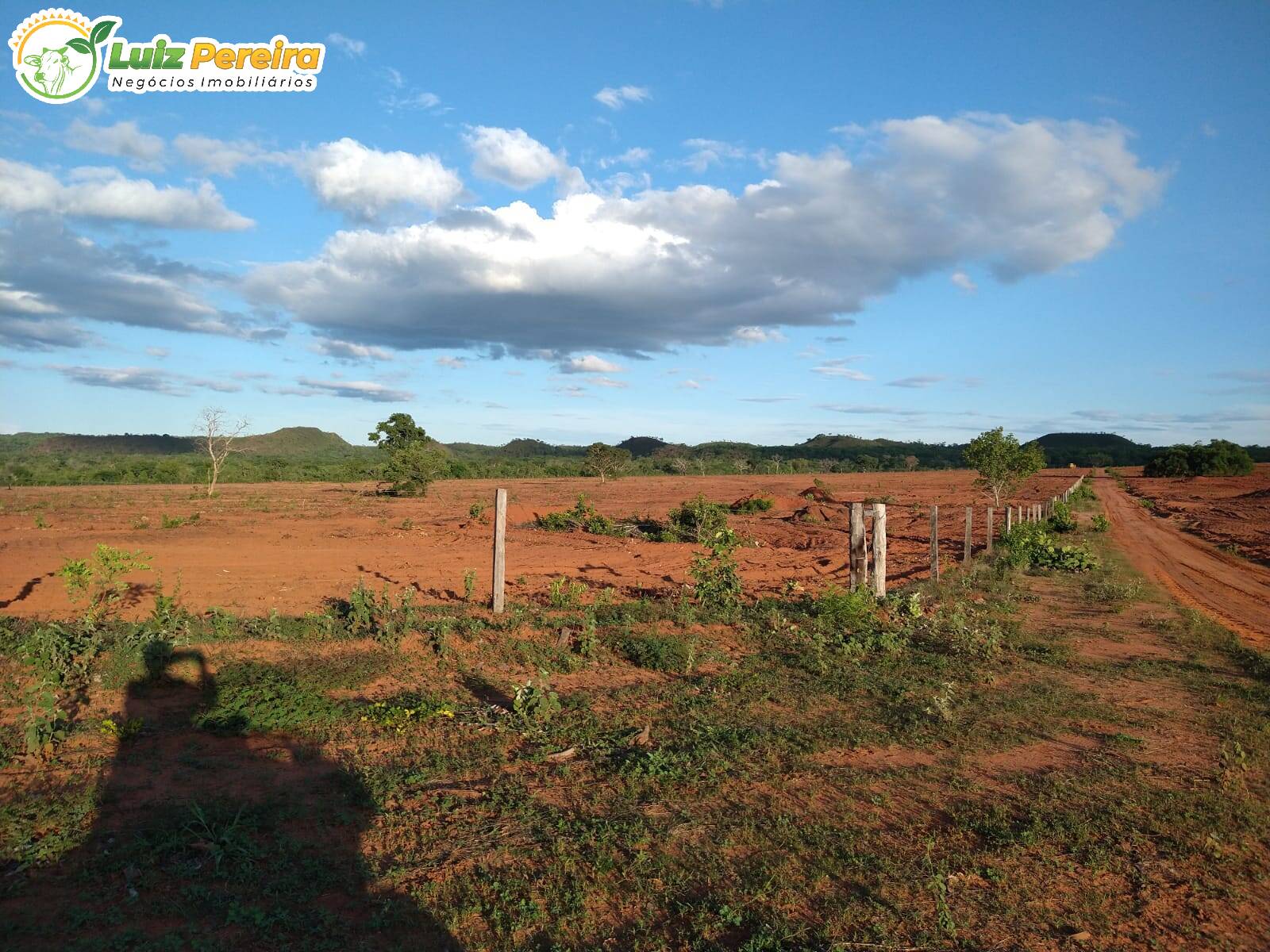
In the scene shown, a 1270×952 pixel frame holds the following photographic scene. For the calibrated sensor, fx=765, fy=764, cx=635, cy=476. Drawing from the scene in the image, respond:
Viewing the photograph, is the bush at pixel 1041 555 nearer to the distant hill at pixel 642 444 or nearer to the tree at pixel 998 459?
the tree at pixel 998 459

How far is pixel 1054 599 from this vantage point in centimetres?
1250

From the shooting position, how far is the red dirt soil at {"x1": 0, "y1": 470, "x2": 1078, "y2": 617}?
41.6 feet

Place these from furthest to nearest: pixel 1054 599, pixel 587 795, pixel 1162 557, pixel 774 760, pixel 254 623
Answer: pixel 1162 557 < pixel 1054 599 < pixel 254 623 < pixel 774 760 < pixel 587 795

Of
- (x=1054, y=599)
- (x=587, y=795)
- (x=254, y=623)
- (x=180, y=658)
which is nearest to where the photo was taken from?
(x=587, y=795)

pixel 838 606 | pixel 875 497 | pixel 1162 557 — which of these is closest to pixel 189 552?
pixel 838 606

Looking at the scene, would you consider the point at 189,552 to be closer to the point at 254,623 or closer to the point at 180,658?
the point at 254,623

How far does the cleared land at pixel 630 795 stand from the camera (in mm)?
3664

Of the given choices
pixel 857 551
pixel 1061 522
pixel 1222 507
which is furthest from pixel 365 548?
pixel 1222 507

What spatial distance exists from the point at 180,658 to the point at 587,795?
491 cm

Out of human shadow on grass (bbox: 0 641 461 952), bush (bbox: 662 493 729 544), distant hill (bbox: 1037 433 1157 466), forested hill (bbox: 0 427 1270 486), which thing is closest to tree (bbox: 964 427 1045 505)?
bush (bbox: 662 493 729 544)

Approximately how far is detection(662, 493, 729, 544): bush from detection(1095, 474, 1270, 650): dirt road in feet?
31.8

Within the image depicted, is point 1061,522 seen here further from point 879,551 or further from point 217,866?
point 217,866

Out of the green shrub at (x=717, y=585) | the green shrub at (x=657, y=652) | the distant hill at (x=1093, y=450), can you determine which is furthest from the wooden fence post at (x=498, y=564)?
the distant hill at (x=1093, y=450)

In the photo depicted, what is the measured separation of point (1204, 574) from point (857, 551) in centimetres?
1072
